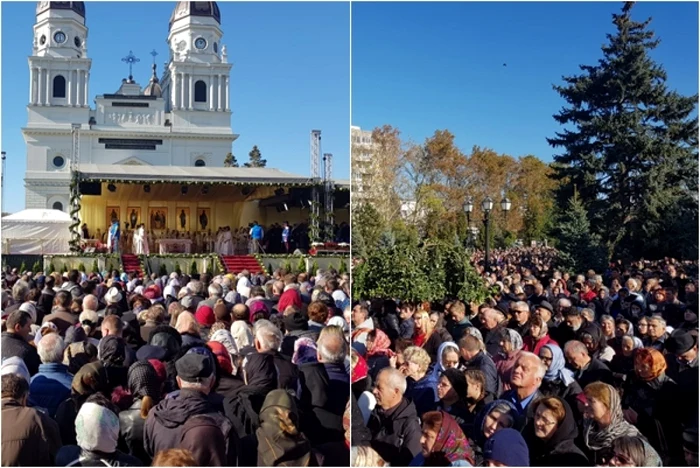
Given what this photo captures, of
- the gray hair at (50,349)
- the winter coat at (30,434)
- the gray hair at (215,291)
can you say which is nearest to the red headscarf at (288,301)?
the gray hair at (215,291)

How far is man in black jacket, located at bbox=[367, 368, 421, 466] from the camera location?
3.64 m

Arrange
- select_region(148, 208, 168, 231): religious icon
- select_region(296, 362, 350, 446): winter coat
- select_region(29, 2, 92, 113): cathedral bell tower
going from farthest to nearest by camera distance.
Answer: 1. select_region(148, 208, 168, 231): religious icon
2. select_region(29, 2, 92, 113): cathedral bell tower
3. select_region(296, 362, 350, 446): winter coat

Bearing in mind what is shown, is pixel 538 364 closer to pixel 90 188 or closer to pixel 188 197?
pixel 90 188

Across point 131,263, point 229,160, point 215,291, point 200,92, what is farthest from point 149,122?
point 215,291

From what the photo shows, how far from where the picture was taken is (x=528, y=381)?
362cm

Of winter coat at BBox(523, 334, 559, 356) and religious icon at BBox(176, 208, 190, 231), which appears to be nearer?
winter coat at BBox(523, 334, 559, 356)

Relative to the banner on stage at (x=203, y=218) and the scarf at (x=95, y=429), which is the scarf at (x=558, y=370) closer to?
the scarf at (x=95, y=429)

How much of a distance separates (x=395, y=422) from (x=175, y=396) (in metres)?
1.12

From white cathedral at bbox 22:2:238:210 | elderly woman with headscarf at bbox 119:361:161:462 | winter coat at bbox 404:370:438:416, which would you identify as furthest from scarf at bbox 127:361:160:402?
white cathedral at bbox 22:2:238:210

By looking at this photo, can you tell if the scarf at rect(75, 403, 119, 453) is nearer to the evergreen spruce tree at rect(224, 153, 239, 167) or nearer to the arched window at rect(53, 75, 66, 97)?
the arched window at rect(53, 75, 66, 97)

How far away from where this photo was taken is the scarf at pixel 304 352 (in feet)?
13.1

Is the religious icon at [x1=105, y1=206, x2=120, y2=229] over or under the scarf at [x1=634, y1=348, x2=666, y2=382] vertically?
over

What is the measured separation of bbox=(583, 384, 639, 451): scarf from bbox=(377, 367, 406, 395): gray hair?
2.79ft

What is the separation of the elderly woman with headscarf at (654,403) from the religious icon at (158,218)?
15.9 m
